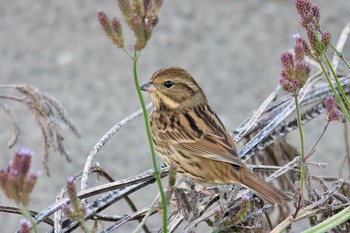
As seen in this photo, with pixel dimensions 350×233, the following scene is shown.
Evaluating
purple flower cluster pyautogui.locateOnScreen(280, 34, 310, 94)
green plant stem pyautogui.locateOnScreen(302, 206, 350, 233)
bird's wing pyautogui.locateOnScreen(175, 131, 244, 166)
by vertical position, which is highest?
bird's wing pyautogui.locateOnScreen(175, 131, 244, 166)

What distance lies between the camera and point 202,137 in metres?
3.57

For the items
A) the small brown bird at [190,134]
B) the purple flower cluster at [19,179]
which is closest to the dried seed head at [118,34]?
the purple flower cluster at [19,179]

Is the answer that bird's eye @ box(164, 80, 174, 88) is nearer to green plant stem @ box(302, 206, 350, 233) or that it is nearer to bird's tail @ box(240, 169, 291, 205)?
bird's tail @ box(240, 169, 291, 205)

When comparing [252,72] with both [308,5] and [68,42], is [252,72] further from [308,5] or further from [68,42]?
[308,5]

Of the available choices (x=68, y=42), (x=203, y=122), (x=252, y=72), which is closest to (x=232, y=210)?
(x=203, y=122)

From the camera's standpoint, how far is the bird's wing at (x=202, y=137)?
3.38m

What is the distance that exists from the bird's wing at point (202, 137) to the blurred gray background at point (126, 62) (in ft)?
8.12

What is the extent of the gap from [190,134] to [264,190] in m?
0.72

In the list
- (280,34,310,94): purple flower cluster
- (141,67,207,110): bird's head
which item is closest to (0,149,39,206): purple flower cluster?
(280,34,310,94): purple flower cluster

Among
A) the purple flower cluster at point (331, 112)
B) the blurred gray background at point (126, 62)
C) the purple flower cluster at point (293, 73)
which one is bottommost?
the purple flower cluster at point (331, 112)

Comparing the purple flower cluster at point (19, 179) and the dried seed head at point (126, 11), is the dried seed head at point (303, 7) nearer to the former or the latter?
the dried seed head at point (126, 11)

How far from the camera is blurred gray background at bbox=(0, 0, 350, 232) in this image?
21.3 feet

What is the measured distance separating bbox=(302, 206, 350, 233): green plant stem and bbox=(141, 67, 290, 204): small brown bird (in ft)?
1.44

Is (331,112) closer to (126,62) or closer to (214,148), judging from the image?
(214,148)
